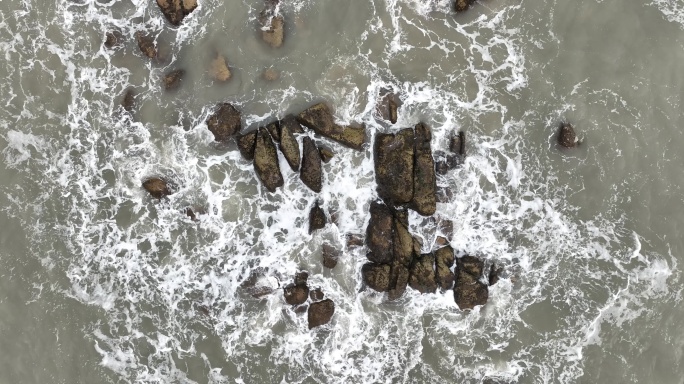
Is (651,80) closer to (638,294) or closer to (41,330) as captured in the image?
(638,294)

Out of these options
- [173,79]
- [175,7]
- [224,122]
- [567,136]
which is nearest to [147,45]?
[173,79]

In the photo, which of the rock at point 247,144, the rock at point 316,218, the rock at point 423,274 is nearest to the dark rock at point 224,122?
the rock at point 247,144

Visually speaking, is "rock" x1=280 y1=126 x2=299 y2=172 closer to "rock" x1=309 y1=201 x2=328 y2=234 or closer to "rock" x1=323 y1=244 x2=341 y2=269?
"rock" x1=309 y1=201 x2=328 y2=234

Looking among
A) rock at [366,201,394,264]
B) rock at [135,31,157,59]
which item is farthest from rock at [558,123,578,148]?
rock at [135,31,157,59]

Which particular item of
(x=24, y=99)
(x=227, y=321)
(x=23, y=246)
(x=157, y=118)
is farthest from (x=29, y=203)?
(x=227, y=321)

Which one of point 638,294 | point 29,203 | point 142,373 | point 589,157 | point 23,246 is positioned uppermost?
point 29,203

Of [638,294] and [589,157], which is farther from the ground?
[589,157]

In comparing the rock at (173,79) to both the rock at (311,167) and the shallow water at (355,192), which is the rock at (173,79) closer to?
the shallow water at (355,192)
